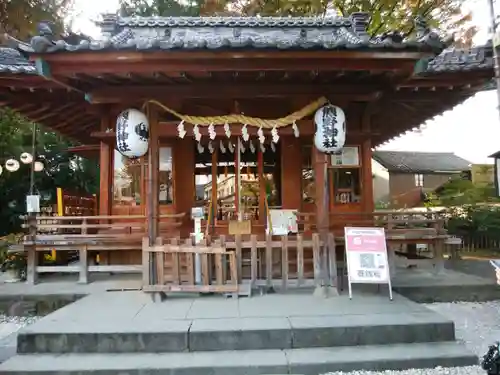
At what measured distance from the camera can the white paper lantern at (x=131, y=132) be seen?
5855 millimetres

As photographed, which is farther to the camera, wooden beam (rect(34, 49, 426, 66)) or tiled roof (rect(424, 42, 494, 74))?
tiled roof (rect(424, 42, 494, 74))

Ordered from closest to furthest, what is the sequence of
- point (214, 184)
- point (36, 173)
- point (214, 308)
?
point (214, 308)
point (214, 184)
point (36, 173)

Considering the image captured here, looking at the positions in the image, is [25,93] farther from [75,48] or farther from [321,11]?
[321,11]

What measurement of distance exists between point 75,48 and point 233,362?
4.32 m

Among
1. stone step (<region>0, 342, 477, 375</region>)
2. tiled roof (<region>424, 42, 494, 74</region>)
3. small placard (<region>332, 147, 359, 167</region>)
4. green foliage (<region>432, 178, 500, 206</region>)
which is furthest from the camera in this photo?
green foliage (<region>432, 178, 500, 206</region>)

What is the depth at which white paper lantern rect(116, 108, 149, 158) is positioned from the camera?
5.86m

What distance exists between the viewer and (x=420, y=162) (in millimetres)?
35688

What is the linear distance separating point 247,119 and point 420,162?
111ft

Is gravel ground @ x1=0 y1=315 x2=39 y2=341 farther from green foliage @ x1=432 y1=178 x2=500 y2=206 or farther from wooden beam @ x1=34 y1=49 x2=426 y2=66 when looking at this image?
green foliage @ x1=432 y1=178 x2=500 y2=206

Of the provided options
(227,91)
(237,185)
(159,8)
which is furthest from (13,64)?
(159,8)

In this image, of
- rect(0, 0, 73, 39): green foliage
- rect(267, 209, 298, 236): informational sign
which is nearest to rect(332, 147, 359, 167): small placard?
rect(267, 209, 298, 236): informational sign

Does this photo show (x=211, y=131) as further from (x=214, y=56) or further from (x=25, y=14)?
(x=25, y=14)

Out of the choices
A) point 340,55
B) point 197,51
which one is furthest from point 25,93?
point 340,55

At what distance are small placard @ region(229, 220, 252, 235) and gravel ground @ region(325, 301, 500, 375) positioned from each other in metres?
3.60
